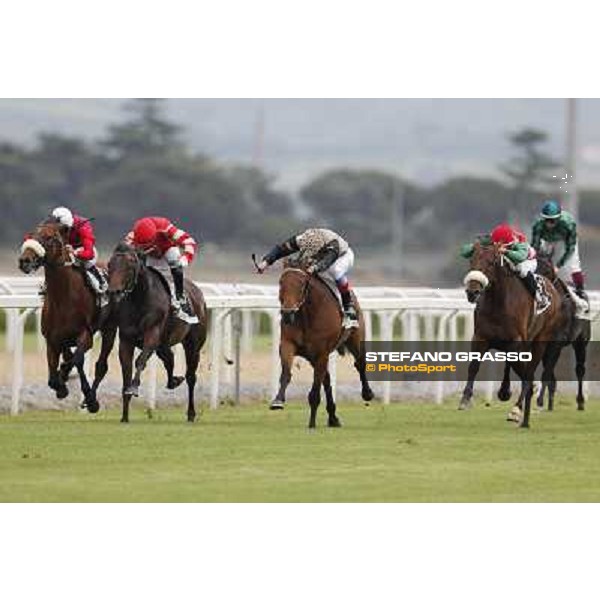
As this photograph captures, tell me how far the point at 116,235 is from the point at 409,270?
1256cm

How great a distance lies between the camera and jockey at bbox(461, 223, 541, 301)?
16.7 meters

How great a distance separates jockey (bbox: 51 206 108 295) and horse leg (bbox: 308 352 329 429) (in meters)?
1.72

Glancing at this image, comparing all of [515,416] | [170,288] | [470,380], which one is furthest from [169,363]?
[515,416]

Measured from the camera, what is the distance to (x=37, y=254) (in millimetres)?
15703

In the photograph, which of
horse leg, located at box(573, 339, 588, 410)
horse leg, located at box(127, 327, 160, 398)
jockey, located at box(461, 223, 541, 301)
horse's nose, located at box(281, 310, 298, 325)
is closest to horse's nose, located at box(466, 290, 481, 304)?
jockey, located at box(461, 223, 541, 301)

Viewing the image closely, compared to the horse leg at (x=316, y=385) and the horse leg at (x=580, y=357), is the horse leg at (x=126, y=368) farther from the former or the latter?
the horse leg at (x=580, y=357)

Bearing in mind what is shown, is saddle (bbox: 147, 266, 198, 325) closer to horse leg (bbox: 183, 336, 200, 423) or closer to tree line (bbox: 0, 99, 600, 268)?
horse leg (bbox: 183, 336, 200, 423)

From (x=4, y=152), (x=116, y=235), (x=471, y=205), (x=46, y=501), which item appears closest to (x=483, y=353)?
(x=46, y=501)

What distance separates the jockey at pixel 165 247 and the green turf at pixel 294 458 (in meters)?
1.07

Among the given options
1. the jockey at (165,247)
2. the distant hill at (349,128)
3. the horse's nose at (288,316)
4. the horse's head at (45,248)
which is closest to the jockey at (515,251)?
the horse's nose at (288,316)

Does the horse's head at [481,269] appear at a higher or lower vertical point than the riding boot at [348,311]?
higher

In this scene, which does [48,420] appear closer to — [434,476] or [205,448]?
[205,448]

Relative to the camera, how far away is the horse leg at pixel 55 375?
632 inches

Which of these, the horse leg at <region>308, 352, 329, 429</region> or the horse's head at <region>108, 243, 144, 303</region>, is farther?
the horse's head at <region>108, 243, 144, 303</region>
